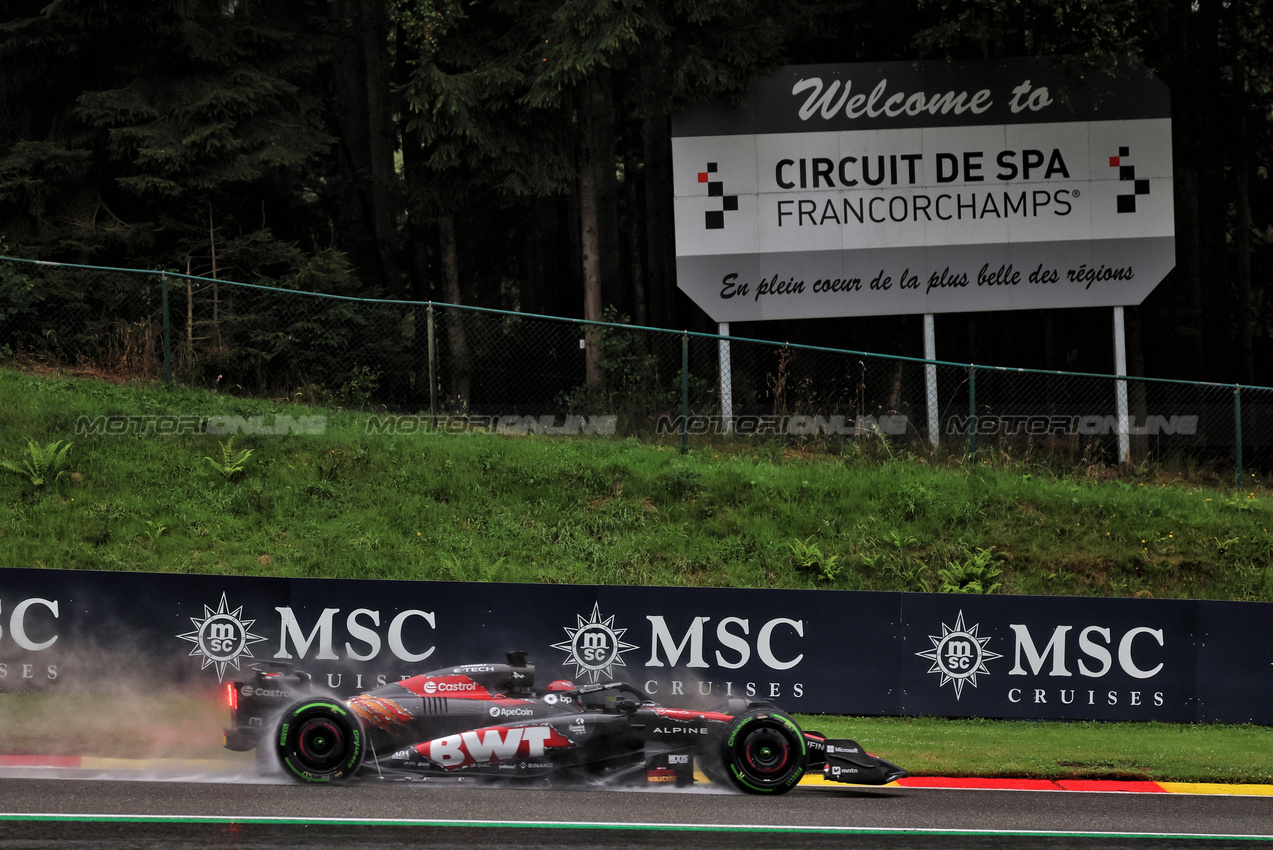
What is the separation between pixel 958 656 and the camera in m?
11.2

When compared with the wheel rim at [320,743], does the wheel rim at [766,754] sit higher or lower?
lower

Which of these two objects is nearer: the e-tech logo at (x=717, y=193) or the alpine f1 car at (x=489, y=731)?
the alpine f1 car at (x=489, y=731)

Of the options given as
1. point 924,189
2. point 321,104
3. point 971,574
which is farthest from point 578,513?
point 321,104

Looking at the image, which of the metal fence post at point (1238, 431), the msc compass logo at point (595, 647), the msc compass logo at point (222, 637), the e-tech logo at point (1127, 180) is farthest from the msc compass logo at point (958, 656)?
the e-tech logo at point (1127, 180)

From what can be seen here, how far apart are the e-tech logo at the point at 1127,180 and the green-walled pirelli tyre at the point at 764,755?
42.9 ft

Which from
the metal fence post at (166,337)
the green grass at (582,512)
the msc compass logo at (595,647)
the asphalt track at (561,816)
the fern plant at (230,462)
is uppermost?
the metal fence post at (166,337)

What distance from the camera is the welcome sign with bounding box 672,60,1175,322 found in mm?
18016

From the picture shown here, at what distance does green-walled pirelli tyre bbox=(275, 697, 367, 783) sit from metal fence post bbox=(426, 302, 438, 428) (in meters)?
7.48

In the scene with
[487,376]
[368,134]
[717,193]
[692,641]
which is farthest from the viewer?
[368,134]

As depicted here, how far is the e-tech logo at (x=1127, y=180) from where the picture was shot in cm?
1814

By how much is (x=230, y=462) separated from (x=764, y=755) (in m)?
8.72

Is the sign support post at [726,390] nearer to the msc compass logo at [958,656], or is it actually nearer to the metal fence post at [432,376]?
the metal fence post at [432,376]

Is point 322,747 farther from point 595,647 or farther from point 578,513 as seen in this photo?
point 578,513

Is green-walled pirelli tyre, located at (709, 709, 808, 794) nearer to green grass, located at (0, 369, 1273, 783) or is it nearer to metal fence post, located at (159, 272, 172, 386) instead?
green grass, located at (0, 369, 1273, 783)
